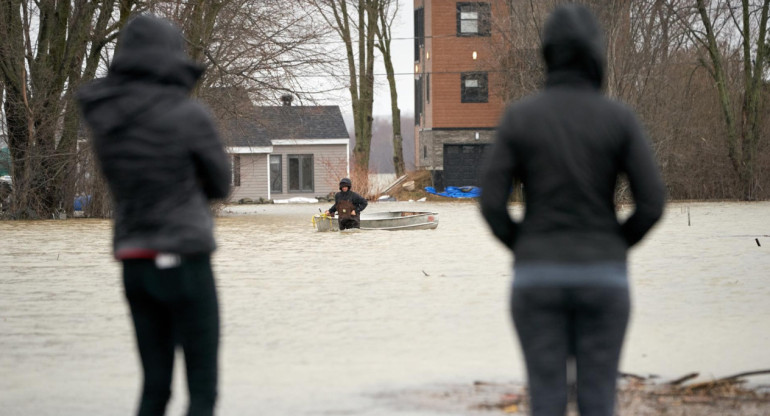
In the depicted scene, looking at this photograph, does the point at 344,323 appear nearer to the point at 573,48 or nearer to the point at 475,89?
the point at 573,48

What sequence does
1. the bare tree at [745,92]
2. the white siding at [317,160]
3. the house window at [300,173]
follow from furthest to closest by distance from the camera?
the house window at [300,173]
the white siding at [317,160]
the bare tree at [745,92]

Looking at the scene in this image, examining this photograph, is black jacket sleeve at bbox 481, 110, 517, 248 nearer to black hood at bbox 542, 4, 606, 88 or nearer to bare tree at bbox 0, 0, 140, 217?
black hood at bbox 542, 4, 606, 88

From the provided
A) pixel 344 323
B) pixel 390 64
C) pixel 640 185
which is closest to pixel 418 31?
pixel 390 64

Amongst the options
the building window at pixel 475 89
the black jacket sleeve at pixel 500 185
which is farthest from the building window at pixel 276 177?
the black jacket sleeve at pixel 500 185

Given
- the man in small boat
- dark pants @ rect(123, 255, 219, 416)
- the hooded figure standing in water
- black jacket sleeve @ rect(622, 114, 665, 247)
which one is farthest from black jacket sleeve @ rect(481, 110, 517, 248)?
the man in small boat

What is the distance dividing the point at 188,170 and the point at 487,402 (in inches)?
130

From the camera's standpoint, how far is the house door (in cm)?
5644

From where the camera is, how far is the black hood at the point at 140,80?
13.4ft

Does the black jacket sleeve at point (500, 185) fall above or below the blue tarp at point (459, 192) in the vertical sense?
above

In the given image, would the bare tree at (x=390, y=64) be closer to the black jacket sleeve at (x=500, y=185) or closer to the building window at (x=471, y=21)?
the building window at (x=471, y=21)

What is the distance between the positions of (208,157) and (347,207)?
77.5 ft

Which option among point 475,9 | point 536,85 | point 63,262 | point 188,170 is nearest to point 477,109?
point 475,9

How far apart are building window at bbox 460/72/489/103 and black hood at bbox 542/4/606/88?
52.9 m

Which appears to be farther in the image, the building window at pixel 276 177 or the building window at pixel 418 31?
the building window at pixel 418 31
